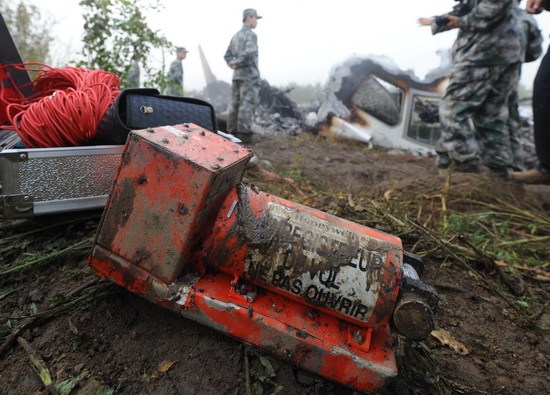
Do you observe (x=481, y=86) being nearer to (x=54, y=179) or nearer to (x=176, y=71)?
(x=54, y=179)

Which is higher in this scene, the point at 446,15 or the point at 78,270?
the point at 446,15

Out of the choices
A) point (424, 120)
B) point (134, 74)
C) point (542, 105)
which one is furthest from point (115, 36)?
point (424, 120)

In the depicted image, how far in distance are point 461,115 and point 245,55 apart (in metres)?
3.69

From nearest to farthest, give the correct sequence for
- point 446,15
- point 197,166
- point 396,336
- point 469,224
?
point 197,166
point 396,336
point 469,224
point 446,15

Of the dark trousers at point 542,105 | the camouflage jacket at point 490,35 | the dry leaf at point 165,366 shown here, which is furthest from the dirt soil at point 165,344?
the camouflage jacket at point 490,35

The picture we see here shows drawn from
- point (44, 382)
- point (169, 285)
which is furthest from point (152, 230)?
point (44, 382)

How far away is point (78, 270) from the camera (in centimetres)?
137

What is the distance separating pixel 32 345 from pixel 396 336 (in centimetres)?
119

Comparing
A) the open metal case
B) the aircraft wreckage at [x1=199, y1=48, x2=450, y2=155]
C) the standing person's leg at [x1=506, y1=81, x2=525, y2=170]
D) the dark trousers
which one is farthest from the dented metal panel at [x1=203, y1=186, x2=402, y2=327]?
the aircraft wreckage at [x1=199, y1=48, x2=450, y2=155]

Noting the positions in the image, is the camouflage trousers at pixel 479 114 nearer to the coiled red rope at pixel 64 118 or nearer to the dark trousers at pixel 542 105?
the dark trousers at pixel 542 105

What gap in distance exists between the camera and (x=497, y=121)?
364 centimetres

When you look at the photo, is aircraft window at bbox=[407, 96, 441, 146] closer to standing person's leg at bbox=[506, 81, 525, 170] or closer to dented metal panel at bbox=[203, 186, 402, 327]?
standing person's leg at bbox=[506, 81, 525, 170]

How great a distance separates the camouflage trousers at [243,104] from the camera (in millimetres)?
6051

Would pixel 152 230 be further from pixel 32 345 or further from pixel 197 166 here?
pixel 32 345
